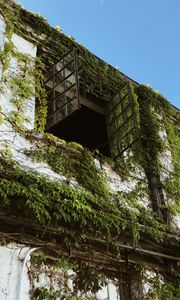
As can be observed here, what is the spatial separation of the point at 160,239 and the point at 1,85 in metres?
3.58

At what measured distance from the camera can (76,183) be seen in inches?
226

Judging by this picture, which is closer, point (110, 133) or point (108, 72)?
point (110, 133)

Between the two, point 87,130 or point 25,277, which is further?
point 87,130

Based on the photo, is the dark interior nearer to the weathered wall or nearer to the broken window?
the broken window

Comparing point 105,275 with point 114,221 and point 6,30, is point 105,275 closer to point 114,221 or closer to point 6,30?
point 114,221

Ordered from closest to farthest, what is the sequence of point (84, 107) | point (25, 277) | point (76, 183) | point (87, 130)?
point (25, 277) < point (76, 183) < point (84, 107) < point (87, 130)

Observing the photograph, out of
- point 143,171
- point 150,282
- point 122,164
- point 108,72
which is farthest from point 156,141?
point 150,282

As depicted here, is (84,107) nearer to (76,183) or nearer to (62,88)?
(62,88)

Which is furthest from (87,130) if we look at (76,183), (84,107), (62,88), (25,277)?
(25,277)

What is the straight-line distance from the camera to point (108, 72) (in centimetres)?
847

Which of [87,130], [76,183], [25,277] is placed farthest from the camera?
[87,130]

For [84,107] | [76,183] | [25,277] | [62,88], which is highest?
[84,107]

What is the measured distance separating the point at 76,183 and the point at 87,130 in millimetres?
3544

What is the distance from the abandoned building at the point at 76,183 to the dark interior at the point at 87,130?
0.09 m
